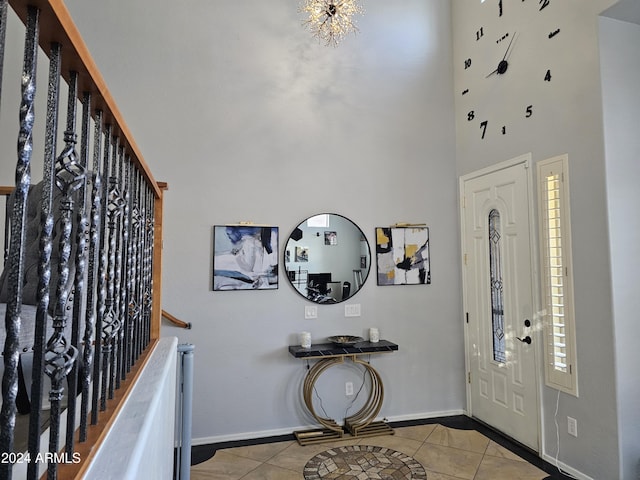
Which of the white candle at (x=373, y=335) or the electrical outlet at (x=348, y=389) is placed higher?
the white candle at (x=373, y=335)

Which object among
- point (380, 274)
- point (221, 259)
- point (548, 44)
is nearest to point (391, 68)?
point (548, 44)

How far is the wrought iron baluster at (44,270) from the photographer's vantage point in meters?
0.61

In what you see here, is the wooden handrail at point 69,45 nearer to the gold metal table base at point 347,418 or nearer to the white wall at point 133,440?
the white wall at point 133,440

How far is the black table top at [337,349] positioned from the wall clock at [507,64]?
2.21m

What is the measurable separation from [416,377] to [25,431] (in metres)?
3.48

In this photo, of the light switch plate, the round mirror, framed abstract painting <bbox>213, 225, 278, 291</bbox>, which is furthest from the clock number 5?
framed abstract painting <bbox>213, 225, 278, 291</bbox>

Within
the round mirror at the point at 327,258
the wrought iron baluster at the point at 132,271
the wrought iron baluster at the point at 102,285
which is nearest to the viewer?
the wrought iron baluster at the point at 102,285

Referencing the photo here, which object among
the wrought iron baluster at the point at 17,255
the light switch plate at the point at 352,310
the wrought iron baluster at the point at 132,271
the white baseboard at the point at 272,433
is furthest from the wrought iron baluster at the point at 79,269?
the light switch plate at the point at 352,310

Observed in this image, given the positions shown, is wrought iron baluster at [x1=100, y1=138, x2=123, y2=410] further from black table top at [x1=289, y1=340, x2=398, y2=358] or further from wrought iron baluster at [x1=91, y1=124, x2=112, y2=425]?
black table top at [x1=289, y1=340, x2=398, y2=358]

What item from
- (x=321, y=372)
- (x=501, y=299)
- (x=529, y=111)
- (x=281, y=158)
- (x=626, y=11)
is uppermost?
(x=626, y=11)

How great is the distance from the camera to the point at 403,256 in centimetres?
411

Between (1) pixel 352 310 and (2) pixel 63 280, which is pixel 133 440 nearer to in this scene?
(2) pixel 63 280

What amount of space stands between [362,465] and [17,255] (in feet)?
10.1

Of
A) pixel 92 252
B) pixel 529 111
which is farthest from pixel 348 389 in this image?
pixel 92 252
